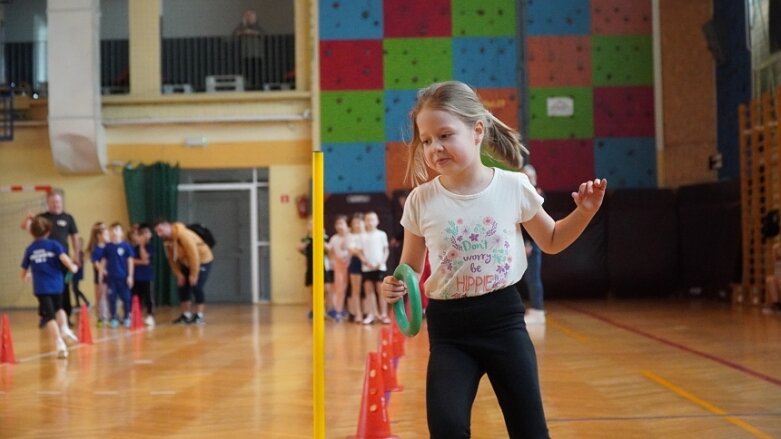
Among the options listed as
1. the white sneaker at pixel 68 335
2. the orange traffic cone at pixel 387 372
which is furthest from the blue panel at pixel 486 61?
the orange traffic cone at pixel 387 372

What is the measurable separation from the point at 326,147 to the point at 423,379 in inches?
471

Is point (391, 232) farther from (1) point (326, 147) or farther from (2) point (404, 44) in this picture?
(2) point (404, 44)

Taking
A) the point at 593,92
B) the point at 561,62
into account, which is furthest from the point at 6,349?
the point at 593,92

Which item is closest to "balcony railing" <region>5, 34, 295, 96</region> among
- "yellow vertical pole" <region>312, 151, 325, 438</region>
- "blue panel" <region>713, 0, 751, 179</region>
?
"blue panel" <region>713, 0, 751, 179</region>

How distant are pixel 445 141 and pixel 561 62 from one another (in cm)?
1622

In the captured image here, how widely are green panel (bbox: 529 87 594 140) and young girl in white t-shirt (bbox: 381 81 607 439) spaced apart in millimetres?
15668

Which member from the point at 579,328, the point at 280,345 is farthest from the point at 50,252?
the point at 579,328

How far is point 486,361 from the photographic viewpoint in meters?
3.15

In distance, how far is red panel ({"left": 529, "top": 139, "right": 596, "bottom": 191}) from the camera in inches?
734

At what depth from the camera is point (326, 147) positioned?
18.9 m

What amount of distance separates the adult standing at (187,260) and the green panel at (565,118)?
7586 mm

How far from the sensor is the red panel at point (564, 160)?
18.7 metres

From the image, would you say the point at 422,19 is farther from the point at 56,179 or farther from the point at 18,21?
the point at 18,21

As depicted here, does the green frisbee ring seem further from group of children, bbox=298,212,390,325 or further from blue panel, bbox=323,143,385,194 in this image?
blue panel, bbox=323,143,385,194
